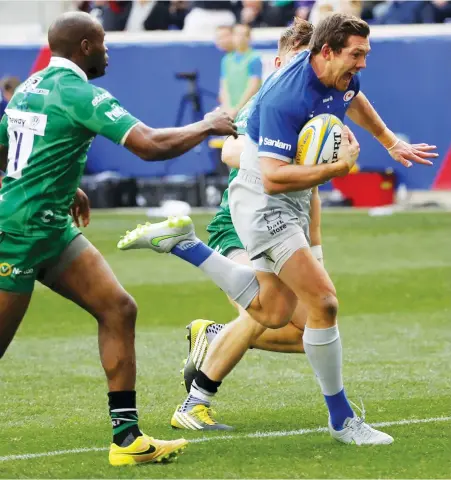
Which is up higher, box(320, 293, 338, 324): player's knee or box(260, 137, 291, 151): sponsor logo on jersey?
box(260, 137, 291, 151): sponsor logo on jersey

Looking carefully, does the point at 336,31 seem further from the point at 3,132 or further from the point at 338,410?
the point at 338,410

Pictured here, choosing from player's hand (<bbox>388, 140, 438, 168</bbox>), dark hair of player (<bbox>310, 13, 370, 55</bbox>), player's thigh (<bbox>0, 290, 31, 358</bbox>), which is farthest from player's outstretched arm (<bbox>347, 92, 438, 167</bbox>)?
player's thigh (<bbox>0, 290, 31, 358</bbox>)

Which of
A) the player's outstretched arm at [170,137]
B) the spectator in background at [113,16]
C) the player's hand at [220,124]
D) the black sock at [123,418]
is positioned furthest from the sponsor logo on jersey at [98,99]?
the spectator in background at [113,16]

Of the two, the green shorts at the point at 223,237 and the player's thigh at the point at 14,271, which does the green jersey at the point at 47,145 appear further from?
the green shorts at the point at 223,237

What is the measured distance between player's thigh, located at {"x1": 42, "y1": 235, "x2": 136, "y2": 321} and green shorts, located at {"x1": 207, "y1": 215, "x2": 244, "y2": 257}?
1435 mm

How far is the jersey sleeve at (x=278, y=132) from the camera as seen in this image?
20.6 feet

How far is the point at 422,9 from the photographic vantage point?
22.0 m

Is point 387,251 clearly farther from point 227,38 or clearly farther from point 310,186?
point 310,186

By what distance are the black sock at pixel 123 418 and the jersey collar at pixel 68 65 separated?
1.56 metres

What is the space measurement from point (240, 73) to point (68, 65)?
13553 mm

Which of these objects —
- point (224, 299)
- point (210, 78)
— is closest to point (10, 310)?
point (224, 299)

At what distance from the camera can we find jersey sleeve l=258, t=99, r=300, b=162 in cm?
629

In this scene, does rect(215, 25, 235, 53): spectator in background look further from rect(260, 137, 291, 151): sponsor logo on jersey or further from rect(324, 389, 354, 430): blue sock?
rect(324, 389, 354, 430): blue sock

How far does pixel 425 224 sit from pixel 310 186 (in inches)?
481
